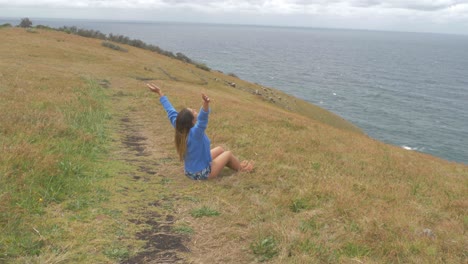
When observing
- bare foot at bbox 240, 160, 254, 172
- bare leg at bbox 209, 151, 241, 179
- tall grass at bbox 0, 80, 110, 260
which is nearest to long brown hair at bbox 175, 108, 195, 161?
bare leg at bbox 209, 151, 241, 179

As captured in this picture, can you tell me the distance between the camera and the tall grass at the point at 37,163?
6027 millimetres

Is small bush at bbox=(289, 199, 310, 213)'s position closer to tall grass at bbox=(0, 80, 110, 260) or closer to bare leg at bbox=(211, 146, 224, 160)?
bare leg at bbox=(211, 146, 224, 160)

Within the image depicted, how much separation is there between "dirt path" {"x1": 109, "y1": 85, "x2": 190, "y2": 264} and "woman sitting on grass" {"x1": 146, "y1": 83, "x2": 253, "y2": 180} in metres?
0.69

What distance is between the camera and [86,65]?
126ft

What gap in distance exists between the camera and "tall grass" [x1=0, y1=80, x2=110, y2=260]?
6.03m

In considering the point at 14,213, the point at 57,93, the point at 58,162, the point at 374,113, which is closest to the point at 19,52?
the point at 57,93

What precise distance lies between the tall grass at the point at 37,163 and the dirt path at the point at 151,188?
89 centimetres

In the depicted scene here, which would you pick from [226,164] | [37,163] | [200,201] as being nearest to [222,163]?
[226,164]

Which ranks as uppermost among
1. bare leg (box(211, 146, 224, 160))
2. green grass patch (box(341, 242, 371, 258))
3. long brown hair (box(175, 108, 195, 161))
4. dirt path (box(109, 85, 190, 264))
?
long brown hair (box(175, 108, 195, 161))

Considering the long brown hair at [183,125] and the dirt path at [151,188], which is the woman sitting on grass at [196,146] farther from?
the dirt path at [151,188]

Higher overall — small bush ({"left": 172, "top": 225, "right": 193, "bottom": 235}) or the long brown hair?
the long brown hair

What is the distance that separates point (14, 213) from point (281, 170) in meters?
6.65

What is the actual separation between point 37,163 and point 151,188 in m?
2.44

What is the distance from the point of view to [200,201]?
8.42 metres
